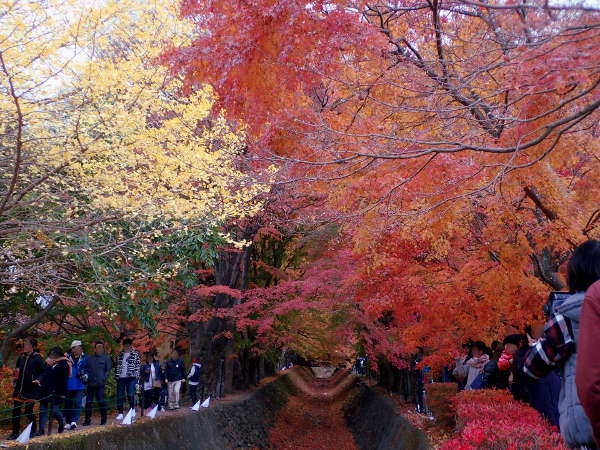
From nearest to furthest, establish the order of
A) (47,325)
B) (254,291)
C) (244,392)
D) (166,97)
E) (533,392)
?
(533,392) < (166,97) < (254,291) < (47,325) < (244,392)

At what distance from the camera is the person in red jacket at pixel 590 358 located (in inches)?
85.1

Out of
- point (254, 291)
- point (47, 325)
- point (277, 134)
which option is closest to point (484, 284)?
point (277, 134)

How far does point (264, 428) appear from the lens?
74.9 ft

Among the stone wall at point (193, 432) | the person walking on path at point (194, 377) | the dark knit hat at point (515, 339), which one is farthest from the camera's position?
the person walking on path at point (194, 377)

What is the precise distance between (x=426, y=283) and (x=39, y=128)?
28.2 feet

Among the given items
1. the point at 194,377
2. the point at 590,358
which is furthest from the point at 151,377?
the point at 590,358

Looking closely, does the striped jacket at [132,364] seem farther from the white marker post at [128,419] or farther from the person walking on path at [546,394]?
the person walking on path at [546,394]

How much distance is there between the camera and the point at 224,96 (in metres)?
7.21

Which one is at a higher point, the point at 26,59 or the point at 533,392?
the point at 26,59

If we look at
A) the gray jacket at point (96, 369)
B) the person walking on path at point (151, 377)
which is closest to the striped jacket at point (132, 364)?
the gray jacket at point (96, 369)

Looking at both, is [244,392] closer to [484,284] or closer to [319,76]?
[484,284]

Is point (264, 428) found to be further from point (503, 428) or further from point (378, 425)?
point (503, 428)

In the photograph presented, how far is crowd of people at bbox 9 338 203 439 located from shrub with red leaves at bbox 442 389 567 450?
21.9 ft

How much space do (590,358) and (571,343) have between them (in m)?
1.20
